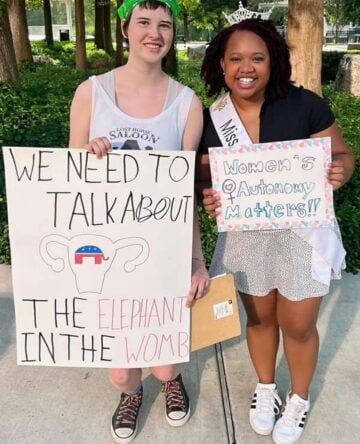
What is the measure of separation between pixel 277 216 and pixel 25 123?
3924 millimetres

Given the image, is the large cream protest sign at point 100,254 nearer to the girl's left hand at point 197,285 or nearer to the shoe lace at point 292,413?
the girl's left hand at point 197,285

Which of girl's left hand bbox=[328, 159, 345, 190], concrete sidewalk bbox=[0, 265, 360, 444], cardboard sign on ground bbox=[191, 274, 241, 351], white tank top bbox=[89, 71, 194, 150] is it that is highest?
white tank top bbox=[89, 71, 194, 150]

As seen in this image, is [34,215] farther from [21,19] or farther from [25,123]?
[21,19]

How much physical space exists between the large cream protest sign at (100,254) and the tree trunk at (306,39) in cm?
494

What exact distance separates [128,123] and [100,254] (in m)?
0.49

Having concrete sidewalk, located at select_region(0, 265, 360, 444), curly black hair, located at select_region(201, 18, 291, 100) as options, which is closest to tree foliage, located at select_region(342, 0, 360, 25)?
concrete sidewalk, located at select_region(0, 265, 360, 444)

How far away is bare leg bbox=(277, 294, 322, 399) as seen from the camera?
216 cm

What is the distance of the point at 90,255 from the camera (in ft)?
6.73

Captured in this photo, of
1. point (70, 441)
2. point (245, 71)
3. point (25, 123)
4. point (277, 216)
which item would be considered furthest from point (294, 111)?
point (25, 123)

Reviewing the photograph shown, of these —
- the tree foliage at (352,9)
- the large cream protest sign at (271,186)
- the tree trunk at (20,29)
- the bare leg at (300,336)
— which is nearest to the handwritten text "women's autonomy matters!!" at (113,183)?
the large cream protest sign at (271,186)

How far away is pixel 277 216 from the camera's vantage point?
206 cm

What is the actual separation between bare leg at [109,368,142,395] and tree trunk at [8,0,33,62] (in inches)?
547

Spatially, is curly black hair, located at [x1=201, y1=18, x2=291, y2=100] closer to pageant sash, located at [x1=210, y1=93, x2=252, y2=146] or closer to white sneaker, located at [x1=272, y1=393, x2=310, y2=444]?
pageant sash, located at [x1=210, y1=93, x2=252, y2=146]

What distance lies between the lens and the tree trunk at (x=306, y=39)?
21.2 feet
